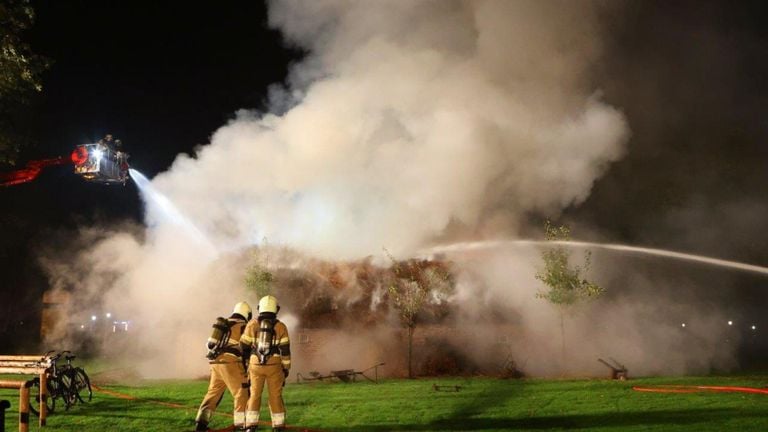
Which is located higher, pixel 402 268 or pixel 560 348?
pixel 402 268

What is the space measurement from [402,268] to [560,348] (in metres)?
7.41

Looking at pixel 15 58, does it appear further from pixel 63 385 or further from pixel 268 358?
pixel 268 358

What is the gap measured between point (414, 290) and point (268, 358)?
11.7 metres

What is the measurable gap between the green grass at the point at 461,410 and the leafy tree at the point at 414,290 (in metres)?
5.03

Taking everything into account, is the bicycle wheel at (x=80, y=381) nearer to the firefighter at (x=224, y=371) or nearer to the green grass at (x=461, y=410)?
the green grass at (x=461, y=410)

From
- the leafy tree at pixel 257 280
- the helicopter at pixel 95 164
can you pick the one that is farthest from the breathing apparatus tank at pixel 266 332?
the leafy tree at pixel 257 280

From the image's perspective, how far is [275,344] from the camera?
729 cm

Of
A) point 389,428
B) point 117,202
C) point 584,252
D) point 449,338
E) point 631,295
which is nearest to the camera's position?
point 389,428

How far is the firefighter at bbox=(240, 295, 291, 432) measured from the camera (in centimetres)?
717

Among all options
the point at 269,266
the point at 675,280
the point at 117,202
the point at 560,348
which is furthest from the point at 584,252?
the point at 117,202

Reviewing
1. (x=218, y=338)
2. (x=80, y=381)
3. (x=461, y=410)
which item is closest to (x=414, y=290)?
(x=461, y=410)

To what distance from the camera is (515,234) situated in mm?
28312

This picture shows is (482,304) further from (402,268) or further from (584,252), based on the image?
(584,252)

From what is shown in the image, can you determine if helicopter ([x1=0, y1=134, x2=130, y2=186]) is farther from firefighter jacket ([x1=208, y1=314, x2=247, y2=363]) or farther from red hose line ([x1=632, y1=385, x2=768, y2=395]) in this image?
red hose line ([x1=632, y1=385, x2=768, y2=395])
